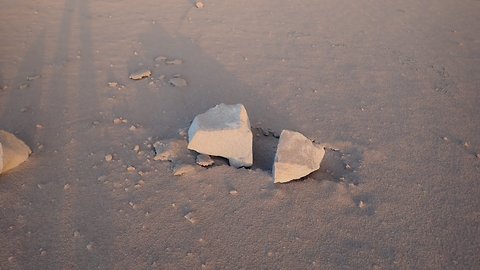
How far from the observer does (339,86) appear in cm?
397

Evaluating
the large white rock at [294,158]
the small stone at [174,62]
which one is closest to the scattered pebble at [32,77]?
the small stone at [174,62]

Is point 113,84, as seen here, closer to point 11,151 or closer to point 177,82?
point 177,82

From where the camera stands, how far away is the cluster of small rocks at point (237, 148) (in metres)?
2.78

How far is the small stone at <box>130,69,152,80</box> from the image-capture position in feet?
13.0

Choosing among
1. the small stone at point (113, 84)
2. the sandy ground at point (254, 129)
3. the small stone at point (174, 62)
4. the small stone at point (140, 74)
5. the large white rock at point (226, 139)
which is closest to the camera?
the sandy ground at point (254, 129)

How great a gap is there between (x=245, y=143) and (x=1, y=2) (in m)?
4.72

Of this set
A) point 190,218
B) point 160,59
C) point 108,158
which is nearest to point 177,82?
point 160,59

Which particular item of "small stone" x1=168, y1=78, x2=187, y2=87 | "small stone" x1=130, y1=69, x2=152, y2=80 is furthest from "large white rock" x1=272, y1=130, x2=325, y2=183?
"small stone" x1=130, y1=69, x2=152, y2=80

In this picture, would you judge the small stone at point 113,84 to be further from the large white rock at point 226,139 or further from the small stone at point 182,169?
the small stone at point 182,169

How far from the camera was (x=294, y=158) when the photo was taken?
2.77 m

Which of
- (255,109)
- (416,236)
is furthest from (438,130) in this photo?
(255,109)

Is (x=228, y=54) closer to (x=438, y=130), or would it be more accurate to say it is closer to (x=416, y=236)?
(x=438, y=130)

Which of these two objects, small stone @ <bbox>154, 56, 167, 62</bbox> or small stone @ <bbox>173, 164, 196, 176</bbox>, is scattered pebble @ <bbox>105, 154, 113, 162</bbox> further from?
small stone @ <bbox>154, 56, 167, 62</bbox>

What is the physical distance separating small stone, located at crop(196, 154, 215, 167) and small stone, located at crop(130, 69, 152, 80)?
1.42m
